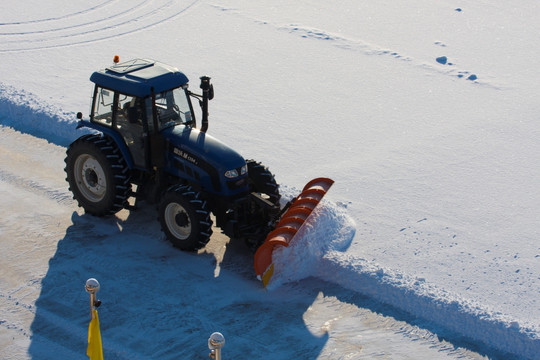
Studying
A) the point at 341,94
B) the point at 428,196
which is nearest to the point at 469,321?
the point at 428,196

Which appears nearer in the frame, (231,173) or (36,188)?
(231,173)

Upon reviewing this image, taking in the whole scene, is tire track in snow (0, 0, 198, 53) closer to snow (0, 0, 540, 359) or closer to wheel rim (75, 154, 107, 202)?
snow (0, 0, 540, 359)

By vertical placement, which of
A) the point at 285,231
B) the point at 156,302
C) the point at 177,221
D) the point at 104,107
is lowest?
the point at 156,302

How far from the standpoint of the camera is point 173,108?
1038 centimetres

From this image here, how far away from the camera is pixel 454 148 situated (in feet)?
44.8

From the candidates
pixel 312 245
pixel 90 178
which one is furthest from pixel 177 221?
pixel 312 245

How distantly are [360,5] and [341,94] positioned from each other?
6363mm

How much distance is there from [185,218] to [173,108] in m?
1.53

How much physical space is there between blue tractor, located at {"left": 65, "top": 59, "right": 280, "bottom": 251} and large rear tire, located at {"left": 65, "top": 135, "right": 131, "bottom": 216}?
0.04 ft

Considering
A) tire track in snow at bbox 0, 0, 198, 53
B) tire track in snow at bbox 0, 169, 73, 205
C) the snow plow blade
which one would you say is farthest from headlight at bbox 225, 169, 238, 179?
tire track in snow at bbox 0, 0, 198, 53

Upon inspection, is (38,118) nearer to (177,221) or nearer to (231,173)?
(177,221)

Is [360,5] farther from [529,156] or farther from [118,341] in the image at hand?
[118,341]

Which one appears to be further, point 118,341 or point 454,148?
point 454,148

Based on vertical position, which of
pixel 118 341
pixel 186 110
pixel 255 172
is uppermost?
pixel 186 110
